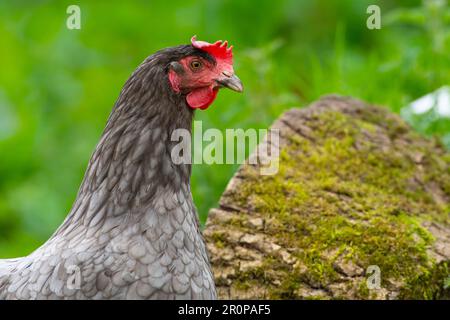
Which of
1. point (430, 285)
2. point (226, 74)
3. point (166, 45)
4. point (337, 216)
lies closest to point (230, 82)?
point (226, 74)

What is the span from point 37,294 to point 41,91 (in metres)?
4.50

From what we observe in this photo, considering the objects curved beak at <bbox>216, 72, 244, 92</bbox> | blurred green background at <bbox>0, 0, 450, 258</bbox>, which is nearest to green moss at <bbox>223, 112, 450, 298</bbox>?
blurred green background at <bbox>0, 0, 450, 258</bbox>

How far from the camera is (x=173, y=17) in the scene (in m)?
8.84

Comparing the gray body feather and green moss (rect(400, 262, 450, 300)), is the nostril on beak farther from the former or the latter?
green moss (rect(400, 262, 450, 300))

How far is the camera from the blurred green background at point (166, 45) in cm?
597

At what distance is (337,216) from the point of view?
4.55 meters

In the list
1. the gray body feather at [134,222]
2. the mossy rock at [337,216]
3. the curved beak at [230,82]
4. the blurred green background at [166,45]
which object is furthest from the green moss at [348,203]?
the curved beak at [230,82]

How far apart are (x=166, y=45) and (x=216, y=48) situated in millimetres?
4333

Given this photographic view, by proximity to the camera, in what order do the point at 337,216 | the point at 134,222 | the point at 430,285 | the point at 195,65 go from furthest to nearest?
1. the point at 337,216
2. the point at 430,285
3. the point at 195,65
4. the point at 134,222

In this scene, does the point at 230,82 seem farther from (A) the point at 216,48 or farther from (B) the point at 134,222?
(B) the point at 134,222

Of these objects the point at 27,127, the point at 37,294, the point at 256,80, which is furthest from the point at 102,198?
the point at 27,127

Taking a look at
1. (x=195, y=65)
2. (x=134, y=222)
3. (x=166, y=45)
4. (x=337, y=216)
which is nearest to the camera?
(x=134, y=222)

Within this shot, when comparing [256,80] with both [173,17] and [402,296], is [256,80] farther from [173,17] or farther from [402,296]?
[173,17]
